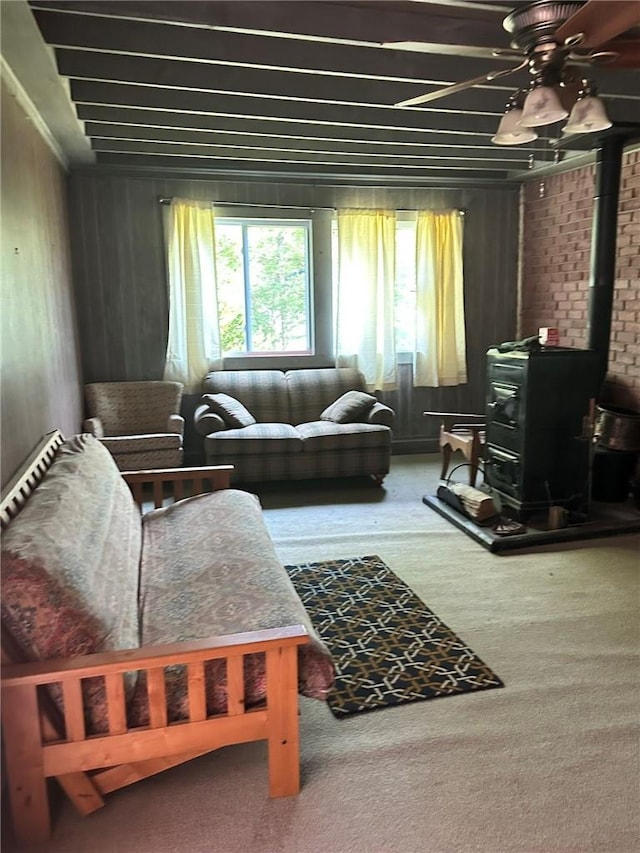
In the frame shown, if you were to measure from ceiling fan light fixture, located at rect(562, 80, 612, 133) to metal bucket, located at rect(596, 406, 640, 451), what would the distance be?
2175mm

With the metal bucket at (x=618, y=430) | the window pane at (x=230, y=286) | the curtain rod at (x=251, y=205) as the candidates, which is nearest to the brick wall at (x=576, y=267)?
the metal bucket at (x=618, y=430)

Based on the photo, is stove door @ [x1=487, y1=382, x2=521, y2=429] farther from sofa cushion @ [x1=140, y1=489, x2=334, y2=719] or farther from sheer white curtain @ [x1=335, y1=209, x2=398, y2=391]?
sofa cushion @ [x1=140, y1=489, x2=334, y2=719]

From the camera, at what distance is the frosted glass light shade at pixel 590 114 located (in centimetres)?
238

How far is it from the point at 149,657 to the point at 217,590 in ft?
1.72

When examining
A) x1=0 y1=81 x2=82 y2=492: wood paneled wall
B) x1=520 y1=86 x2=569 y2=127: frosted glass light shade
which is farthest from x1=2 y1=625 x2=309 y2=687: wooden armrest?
x1=520 y1=86 x2=569 y2=127: frosted glass light shade

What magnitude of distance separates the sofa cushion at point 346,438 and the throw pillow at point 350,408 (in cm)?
21

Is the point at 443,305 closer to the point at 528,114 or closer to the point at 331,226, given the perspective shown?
the point at 331,226

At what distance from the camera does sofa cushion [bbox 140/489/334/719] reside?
1812 millimetres

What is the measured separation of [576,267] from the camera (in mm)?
5234

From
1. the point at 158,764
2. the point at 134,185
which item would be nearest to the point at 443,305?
the point at 134,185

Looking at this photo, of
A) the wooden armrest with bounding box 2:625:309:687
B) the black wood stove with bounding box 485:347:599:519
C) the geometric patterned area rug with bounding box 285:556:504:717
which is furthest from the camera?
the black wood stove with bounding box 485:347:599:519

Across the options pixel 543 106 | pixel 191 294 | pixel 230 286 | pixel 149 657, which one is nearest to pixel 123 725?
pixel 149 657

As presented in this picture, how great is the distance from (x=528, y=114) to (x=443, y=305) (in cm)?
363

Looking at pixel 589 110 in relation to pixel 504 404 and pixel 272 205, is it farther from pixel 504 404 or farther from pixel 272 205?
pixel 272 205
